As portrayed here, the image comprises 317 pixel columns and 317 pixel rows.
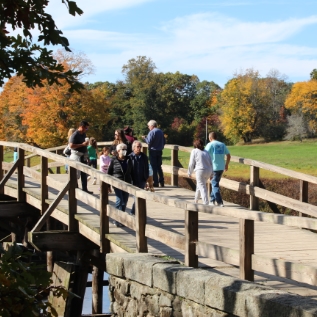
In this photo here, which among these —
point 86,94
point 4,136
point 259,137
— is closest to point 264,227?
point 86,94

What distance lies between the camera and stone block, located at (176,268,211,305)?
21.5ft

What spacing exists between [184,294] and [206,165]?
6.70 metres

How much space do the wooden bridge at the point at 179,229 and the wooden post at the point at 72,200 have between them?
0.01 metres

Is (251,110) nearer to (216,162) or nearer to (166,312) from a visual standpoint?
(216,162)

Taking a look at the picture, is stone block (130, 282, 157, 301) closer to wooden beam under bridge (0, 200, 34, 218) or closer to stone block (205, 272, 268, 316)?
stone block (205, 272, 268, 316)

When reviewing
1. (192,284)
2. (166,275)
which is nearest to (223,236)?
(166,275)

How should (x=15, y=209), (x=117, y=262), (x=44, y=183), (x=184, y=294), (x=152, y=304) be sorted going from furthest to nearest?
(x=15, y=209)
(x=44, y=183)
(x=117, y=262)
(x=152, y=304)
(x=184, y=294)

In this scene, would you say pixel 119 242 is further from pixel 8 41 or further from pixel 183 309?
pixel 8 41

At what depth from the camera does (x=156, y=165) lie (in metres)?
17.1

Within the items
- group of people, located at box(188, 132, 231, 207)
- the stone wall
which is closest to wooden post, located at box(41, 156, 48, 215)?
group of people, located at box(188, 132, 231, 207)

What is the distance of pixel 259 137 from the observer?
112500 mm

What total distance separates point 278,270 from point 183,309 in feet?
3.07

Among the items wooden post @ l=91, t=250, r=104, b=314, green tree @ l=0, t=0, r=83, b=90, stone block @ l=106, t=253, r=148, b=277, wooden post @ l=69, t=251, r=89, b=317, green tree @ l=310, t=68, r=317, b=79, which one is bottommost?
wooden post @ l=91, t=250, r=104, b=314

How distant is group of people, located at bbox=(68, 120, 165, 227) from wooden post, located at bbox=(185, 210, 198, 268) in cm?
313
